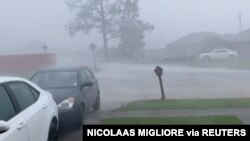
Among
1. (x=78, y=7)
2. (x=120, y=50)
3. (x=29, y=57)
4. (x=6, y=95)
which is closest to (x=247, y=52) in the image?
(x=120, y=50)

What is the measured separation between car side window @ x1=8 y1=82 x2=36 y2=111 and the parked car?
2.24 m

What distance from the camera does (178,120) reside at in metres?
8.98

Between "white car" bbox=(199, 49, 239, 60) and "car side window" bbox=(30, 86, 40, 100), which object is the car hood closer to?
"car side window" bbox=(30, 86, 40, 100)

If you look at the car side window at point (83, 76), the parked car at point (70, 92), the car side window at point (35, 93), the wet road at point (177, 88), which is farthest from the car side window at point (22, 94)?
the wet road at point (177, 88)

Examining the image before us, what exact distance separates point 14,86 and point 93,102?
17.7ft

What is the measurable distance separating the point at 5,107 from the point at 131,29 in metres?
61.5

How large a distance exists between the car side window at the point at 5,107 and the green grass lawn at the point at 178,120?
4.00 m

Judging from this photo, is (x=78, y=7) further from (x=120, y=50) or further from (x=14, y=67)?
(x=14, y=67)

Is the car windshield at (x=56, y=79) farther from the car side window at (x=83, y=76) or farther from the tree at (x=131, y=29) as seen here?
the tree at (x=131, y=29)

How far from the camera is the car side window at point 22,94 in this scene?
550 cm

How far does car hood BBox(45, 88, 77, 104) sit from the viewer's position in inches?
340

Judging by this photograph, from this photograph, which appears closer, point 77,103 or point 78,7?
point 77,103

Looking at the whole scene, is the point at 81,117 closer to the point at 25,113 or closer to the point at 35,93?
the point at 35,93

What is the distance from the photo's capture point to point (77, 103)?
877cm
